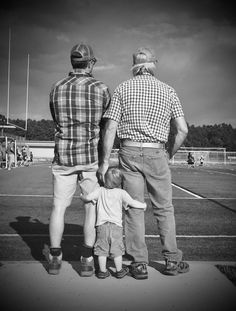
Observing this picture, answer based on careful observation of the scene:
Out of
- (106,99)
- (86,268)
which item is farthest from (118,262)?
(106,99)

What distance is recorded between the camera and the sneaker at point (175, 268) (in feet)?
11.8

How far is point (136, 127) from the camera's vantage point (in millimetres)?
3701

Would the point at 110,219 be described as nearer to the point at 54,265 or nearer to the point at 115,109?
the point at 54,265

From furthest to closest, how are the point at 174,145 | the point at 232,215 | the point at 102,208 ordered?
the point at 232,215
the point at 174,145
the point at 102,208

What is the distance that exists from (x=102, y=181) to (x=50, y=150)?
82.4 meters

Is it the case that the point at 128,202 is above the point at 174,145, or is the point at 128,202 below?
below

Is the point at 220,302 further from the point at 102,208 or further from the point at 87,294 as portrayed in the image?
the point at 102,208

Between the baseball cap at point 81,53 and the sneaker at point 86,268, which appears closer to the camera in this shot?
the sneaker at point 86,268

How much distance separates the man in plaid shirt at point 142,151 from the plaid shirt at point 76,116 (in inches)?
5.9

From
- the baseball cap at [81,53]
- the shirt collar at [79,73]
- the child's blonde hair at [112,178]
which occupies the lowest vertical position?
the child's blonde hair at [112,178]

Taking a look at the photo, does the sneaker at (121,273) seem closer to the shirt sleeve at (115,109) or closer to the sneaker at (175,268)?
the sneaker at (175,268)

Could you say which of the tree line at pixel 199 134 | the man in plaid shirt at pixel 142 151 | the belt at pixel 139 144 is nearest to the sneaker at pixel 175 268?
the man in plaid shirt at pixel 142 151

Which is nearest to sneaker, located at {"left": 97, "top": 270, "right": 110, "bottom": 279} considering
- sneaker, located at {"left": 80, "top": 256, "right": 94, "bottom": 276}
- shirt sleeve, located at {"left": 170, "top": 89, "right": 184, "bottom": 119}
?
sneaker, located at {"left": 80, "top": 256, "right": 94, "bottom": 276}

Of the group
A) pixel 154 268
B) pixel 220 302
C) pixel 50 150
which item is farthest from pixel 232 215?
pixel 50 150
